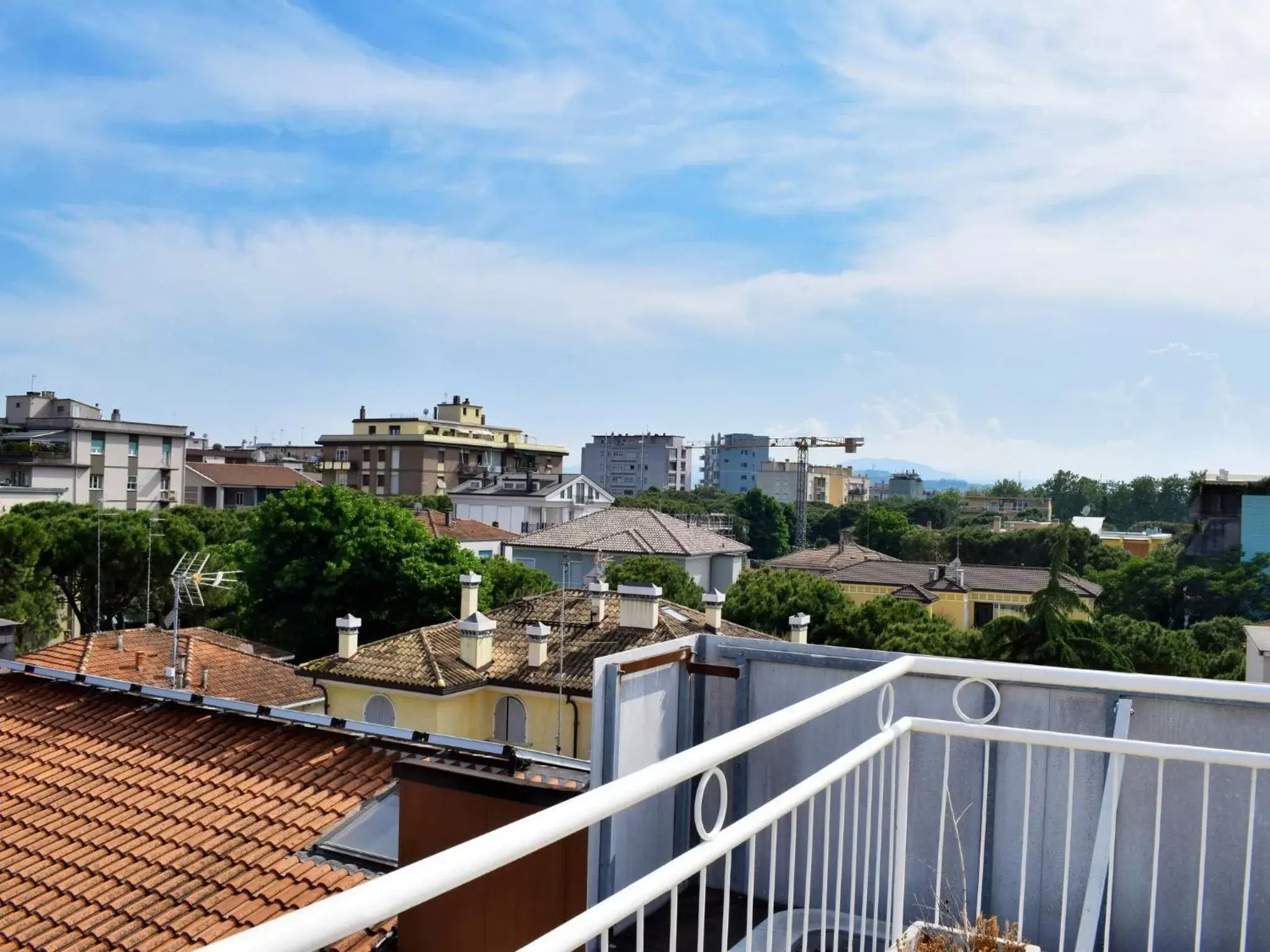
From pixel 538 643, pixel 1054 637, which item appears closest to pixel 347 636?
pixel 538 643

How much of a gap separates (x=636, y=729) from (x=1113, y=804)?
151 centimetres

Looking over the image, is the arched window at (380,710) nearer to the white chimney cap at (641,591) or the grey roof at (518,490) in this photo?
the white chimney cap at (641,591)

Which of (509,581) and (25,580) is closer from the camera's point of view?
(25,580)

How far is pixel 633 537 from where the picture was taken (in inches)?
1515

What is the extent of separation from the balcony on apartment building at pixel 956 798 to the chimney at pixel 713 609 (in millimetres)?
15987

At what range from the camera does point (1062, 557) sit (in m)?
15.7

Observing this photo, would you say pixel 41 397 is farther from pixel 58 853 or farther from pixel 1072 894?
pixel 1072 894

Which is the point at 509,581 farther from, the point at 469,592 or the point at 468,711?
the point at 468,711

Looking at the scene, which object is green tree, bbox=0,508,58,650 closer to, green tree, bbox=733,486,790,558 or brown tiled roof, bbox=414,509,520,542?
brown tiled roof, bbox=414,509,520,542

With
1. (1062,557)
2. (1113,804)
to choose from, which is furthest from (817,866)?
(1062,557)

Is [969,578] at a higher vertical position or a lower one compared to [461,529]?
lower

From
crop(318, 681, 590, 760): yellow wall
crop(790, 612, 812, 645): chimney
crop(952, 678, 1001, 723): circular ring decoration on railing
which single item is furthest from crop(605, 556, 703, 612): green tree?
crop(952, 678, 1001, 723): circular ring decoration on railing

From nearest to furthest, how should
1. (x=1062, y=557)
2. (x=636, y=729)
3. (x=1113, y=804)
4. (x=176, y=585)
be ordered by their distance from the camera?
1. (x=1113, y=804)
2. (x=636, y=729)
3. (x=1062, y=557)
4. (x=176, y=585)

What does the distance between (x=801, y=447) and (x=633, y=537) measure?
266 feet
